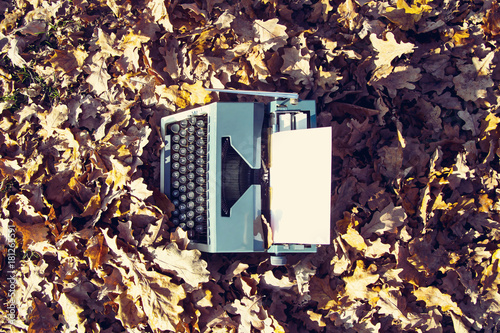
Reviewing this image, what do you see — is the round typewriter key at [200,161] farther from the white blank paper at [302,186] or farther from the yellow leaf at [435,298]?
the yellow leaf at [435,298]

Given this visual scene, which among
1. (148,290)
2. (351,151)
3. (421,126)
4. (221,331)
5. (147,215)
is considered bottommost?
(221,331)

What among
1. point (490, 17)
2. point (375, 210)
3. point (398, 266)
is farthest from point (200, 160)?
point (490, 17)

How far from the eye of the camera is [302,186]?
257cm

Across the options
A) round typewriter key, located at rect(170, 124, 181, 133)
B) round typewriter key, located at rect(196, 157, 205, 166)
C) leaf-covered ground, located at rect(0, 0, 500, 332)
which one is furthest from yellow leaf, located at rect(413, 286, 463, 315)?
round typewriter key, located at rect(170, 124, 181, 133)

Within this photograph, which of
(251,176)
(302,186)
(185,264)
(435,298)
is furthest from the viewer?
(435,298)

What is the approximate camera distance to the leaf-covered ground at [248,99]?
3182 millimetres

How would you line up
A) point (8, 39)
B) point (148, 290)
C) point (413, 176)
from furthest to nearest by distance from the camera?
1. point (8, 39)
2. point (413, 176)
3. point (148, 290)

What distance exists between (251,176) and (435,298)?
2083 millimetres

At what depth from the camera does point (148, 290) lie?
10.0 ft

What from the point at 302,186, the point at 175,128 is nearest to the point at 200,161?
the point at 175,128

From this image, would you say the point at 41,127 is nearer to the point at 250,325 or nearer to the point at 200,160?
the point at 200,160

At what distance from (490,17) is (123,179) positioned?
12.9 feet

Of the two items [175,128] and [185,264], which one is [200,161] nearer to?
[175,128]

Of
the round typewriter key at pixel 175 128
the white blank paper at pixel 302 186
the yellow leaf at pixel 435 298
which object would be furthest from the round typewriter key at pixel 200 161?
the yellow leaf at pixel 435 298
